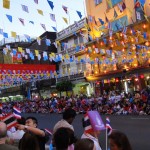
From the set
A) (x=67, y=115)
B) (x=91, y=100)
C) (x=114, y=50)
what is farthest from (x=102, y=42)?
(x=67, y=115)

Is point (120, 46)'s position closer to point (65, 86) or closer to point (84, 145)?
point (65, 86)

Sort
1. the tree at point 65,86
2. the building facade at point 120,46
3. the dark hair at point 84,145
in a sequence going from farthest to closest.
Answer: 1. the tree at point 65,86
2. the building facade at point 120,46
3. the dark hair at point 84,145

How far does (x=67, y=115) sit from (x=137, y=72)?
27030 millimetres

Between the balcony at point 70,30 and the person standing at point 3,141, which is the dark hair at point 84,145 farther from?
the balcony at point 70,30

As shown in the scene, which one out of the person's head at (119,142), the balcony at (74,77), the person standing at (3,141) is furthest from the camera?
the balcony at (74,77)

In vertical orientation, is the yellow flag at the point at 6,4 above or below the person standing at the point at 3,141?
above

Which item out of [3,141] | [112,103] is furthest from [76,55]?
[3,141]

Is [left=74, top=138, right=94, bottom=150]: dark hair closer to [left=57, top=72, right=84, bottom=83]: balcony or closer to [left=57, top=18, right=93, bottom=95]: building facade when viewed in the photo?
[left=57, top=18, right=93, bottom=95]: building facade

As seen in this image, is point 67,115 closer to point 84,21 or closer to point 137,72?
point 137,72

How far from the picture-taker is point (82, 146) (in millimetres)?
3205

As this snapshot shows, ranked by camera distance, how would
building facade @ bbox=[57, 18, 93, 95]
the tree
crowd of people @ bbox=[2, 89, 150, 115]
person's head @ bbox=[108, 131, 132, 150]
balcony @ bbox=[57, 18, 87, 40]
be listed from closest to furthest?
person's head @ bbox=[108, 131, 132, 150] → crowd of people @ bbox=[2, 89, 150, 115] → balcony @ bbox=[57, 18, 87, 40] → building facade @ bbox=[57, 18, 93, 95] → the tree

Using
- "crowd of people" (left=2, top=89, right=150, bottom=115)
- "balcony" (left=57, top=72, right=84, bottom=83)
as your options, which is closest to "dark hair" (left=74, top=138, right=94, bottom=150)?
"crowd of people" (left=2, top=89, right=150, bottom=115)

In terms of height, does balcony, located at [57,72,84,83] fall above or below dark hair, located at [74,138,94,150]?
above

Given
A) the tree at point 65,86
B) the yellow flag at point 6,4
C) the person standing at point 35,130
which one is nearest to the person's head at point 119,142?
the person standing at point 35,130
